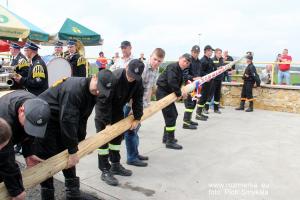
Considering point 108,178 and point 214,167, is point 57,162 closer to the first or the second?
point 108,178

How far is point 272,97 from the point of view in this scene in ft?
38.0

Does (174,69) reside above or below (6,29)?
below

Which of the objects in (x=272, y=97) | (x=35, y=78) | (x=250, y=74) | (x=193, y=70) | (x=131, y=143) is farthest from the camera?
(x=272, y=97)

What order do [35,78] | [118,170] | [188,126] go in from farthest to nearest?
[188,126] → [35,78] → [118,170]

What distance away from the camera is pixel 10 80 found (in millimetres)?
5789

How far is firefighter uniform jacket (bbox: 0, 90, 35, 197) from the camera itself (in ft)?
8.73

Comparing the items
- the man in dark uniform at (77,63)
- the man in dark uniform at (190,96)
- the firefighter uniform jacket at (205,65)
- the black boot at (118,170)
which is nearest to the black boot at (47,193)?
the black boot at (118,170)

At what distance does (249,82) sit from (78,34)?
20.8ft

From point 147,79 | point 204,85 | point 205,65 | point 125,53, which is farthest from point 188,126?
point 147,79

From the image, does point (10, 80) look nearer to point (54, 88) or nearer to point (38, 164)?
point (54, 88)

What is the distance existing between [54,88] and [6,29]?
5190mm

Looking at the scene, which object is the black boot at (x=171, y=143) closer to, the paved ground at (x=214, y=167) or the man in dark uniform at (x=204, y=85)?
the paved ground at (x=214, y=167)

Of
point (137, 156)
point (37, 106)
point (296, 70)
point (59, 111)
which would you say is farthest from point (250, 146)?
point (296, 70)

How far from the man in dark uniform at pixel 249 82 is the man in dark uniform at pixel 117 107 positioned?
729cm
